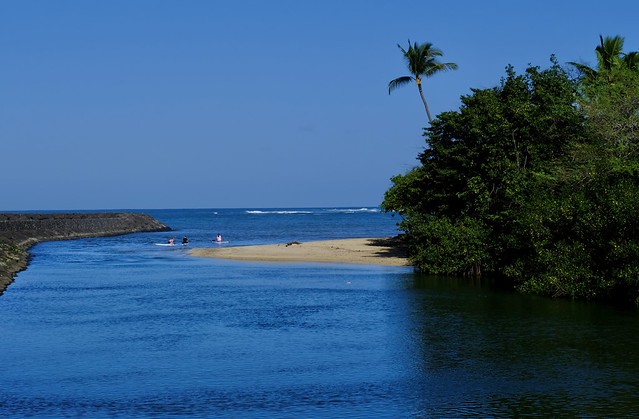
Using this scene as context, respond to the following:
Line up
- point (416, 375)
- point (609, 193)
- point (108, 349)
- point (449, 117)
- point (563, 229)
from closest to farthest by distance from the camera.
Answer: point (416, 375), point (108, 349), point (609, 193), point (563, 229), point (449, 117)

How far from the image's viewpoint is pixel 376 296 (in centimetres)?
4400

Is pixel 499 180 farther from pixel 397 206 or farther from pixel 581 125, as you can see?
pixel 397 206

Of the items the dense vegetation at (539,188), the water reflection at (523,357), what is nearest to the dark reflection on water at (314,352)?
the water reflection at (523,357)

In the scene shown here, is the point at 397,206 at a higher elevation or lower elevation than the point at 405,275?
higher

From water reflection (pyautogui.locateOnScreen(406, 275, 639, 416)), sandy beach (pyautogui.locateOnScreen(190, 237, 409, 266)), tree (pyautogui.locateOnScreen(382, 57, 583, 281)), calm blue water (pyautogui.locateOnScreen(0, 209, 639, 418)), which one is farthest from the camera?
sandy beach (pyautogui.locateOnScreen(190, 237, 409, 266))

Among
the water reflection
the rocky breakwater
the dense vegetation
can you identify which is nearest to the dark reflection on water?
the water reflection

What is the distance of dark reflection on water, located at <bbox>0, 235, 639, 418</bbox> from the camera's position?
70.4ft

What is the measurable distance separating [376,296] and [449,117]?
17151 mm

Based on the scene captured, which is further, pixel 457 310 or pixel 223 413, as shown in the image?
pixel 457 310

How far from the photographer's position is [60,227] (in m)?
136

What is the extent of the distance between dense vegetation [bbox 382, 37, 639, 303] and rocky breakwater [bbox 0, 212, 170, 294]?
42.4 metres

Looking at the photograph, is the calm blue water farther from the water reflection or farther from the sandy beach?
the sandy beach

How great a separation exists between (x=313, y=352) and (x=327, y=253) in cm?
4835

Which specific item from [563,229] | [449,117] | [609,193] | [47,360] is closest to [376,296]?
[563,229]
